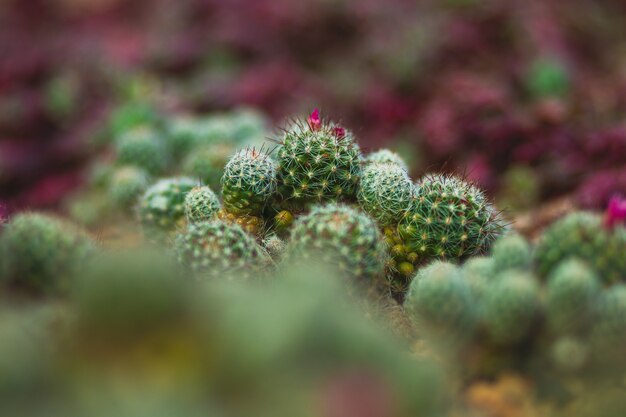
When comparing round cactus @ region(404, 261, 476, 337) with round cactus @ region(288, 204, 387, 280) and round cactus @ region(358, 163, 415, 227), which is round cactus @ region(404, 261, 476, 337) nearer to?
round cactus @ region(288, 204, 387, 280)

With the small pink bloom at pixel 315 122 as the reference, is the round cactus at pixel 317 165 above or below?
below

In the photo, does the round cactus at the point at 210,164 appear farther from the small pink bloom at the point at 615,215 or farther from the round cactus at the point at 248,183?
the small pink bloom at the point at 615,215

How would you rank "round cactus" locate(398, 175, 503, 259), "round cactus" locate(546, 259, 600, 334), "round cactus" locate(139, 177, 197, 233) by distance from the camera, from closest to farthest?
"round cactus" locate(546, 259, 600, 334), "round cactus" locate(398, 175, 503, 259), "round cactus" locate(139, 177, 197, 233)

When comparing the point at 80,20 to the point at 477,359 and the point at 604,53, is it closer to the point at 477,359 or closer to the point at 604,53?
the point at 604,53

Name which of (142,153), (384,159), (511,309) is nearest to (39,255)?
(384,159)

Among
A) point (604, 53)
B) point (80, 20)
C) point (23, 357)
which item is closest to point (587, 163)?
point (604, 53)

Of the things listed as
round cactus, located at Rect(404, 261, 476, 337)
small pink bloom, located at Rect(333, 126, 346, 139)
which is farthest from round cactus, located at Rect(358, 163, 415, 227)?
round cactus, located at Rect(404, 261, 476, 337)

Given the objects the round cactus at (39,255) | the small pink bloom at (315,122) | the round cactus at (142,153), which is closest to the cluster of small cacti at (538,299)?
the small pink bloom at (315,122)
